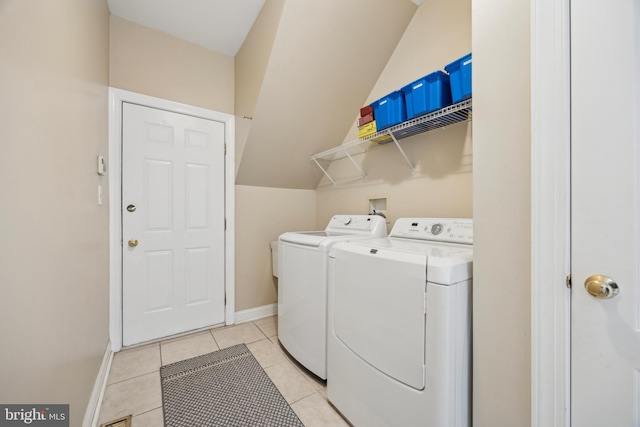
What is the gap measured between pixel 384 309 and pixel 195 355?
1.65m

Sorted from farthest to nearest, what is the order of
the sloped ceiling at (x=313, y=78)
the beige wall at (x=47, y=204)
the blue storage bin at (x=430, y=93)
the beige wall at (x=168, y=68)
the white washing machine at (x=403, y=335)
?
the beige wall at (x=168, y=68) → the sloped ceiling at (x=313, y=78) → the blue storage bin at (x=430, y=93) → the white washing machine at (x=403, y=335) → the beige wall at (x=47, y=204)

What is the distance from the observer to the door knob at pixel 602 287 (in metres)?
0.68

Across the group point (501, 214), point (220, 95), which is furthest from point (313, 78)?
point (501, 214)

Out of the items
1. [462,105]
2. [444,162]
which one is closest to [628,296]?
[462,105]

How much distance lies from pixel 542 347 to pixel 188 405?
171cm

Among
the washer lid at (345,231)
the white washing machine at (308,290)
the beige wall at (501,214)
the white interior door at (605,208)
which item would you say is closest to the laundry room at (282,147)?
the beige wall at (501,214)

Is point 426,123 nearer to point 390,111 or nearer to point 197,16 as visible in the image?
point 390,111

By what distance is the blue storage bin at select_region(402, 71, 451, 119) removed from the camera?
147 cm

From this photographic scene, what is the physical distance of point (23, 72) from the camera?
709mm

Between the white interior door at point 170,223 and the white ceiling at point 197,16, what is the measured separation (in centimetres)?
69

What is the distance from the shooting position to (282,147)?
7.91 feet

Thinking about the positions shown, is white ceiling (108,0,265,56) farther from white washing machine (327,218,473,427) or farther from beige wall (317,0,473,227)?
white washing machine (327,218,473,427)

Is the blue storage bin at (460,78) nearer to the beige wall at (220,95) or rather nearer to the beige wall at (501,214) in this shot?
the beige wall at (501,214)

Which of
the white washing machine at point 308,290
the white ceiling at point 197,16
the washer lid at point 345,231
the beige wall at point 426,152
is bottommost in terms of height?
the white washing machine at point 308,290
